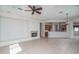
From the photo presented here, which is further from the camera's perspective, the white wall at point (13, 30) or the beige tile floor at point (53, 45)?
the beige tile floor at point (53, 45)

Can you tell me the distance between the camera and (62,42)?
3078mm

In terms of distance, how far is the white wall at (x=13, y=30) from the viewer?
93.2 inches

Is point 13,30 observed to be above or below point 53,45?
above

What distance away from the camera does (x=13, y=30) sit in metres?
2.48

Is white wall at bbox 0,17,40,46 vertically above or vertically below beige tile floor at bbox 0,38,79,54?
above

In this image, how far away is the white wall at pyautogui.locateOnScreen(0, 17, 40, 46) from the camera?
7.77 feet

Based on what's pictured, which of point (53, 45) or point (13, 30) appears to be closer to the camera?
point (13, 30)

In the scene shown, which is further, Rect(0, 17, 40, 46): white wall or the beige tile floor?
the beige tile floor

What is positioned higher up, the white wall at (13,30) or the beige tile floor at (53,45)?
the white wall at (13,30)

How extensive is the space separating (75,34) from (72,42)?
1.75 feet

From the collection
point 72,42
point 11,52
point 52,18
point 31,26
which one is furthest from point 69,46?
point 11,52
